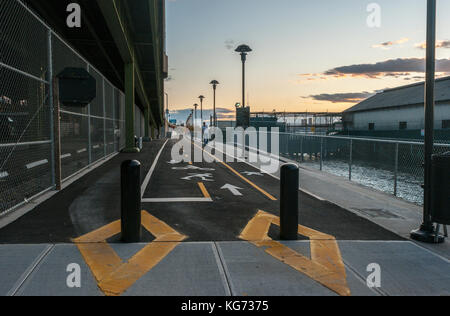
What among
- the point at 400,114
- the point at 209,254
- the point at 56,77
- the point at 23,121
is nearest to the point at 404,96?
the point at 400,114

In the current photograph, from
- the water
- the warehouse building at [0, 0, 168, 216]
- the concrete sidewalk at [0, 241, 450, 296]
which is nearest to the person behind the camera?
the concrete sidewalk at [0, 241, 450, 296]

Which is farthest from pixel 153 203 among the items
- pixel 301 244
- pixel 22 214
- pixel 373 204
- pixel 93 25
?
pixel 93 25

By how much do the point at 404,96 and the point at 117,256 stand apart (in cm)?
6408

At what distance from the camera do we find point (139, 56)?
25953mm

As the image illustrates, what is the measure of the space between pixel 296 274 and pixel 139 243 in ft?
7.45

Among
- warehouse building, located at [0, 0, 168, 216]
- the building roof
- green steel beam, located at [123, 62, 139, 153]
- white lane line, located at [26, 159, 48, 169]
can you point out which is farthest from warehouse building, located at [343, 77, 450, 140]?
white lane line, located at [26, 159, 48, 169]

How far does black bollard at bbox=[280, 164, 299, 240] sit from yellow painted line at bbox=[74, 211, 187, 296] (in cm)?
153

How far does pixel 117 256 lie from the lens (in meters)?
4.75

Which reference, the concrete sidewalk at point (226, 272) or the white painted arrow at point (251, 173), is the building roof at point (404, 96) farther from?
the concrete sidewalk at point (226, 272)

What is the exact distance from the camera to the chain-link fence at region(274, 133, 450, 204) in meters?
17.8

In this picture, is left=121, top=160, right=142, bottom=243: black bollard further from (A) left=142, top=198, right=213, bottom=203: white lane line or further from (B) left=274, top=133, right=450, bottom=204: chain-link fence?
(B) left=274, top=133, right=450, bottom=204: chain-link fence

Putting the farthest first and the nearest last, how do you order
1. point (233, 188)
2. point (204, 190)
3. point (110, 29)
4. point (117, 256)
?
point (110, 29), point (233, 188), point (204, 190), point (117, 256)

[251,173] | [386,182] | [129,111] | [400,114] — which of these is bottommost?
[386,182]

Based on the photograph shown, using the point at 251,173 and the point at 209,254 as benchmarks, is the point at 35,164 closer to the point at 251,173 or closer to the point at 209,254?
the point at 209,254
